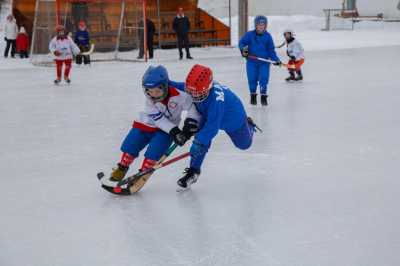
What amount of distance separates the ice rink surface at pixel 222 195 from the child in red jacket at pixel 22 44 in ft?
32.9

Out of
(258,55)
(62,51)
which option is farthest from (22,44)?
(258,55)

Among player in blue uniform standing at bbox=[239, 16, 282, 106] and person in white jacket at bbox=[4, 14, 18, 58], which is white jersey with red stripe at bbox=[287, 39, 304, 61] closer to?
player in blue uniform standing at bbox=[239, 16, 282, 106]

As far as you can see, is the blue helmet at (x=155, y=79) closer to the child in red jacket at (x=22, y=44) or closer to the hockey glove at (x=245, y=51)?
the hockey glove at (x=245, y=51)

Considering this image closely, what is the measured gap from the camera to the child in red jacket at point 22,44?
18.2 m

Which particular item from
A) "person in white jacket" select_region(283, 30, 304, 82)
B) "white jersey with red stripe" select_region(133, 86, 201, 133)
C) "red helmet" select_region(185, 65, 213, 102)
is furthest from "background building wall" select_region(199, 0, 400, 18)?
"red helmet" select_region(185, 65, 213, 102)

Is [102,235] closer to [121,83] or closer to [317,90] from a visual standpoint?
[317,90]

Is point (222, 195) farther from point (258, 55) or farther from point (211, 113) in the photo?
point (258, 55)

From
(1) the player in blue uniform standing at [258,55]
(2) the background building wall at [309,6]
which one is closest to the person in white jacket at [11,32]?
(1) the player in blue uniform standing at [258,55]

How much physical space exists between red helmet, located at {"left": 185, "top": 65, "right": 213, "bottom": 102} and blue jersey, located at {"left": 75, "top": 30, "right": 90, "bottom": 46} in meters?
11.9

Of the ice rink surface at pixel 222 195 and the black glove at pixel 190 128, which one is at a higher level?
the black glove at pixel 190 128

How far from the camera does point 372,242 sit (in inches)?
127

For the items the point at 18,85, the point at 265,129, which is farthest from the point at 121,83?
the point at 265,129

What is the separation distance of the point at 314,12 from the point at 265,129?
1043 inches

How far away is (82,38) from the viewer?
51.1ft
